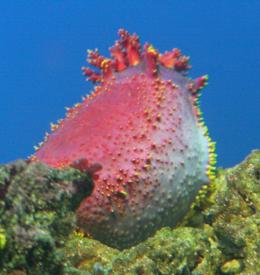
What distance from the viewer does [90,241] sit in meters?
3.51

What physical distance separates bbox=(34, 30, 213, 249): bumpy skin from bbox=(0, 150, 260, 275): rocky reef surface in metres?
0.50

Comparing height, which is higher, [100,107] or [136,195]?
[100,107]

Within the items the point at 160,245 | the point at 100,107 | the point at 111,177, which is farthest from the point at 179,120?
the point at 160,245

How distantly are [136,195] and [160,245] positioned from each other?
3.31 feet

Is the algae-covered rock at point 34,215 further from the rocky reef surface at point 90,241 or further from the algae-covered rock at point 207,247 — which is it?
the algae-covered rock at point 207,247

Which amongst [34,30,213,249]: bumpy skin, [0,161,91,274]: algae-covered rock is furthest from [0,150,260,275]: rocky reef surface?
[34,30,213,249]: bumpy skin

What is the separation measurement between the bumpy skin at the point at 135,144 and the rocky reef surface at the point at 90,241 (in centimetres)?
50

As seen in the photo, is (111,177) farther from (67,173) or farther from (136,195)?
(67,173)

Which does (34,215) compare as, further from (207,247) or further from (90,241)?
(207,247)

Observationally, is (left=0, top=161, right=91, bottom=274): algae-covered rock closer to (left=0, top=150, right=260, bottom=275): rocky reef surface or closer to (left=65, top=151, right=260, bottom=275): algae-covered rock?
(left=0, top=150, right=260, bottom=275): rocky reef surface

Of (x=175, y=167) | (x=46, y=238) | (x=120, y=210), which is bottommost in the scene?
(x=46, y=238)

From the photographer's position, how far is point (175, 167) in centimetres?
447

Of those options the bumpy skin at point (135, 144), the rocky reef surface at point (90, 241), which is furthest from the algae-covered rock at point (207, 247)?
the bumpy skin at point (135, 144)

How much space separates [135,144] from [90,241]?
1.12 meters
